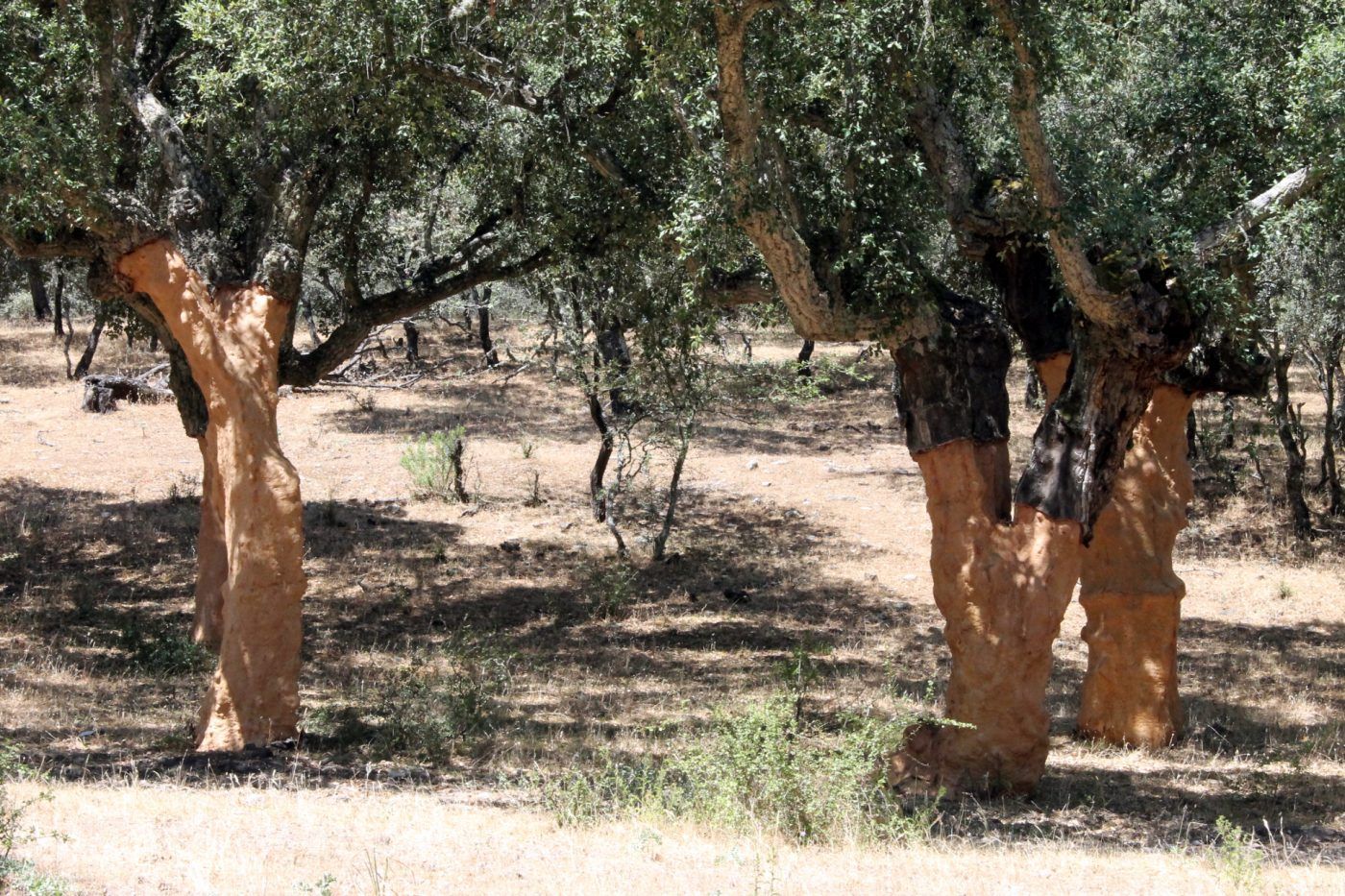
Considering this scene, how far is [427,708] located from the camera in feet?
32.3

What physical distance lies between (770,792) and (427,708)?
3.85 m

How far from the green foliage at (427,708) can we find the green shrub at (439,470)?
603 cm

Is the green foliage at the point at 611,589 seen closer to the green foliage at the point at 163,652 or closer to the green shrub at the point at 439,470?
the green shrub at the point at 439,470

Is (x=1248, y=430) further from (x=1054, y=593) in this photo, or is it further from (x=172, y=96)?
(x=172, y=96)

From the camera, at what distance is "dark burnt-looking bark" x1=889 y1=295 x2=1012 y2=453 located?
8.23 meters

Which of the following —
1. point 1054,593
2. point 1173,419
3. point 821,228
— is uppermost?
point 821,228

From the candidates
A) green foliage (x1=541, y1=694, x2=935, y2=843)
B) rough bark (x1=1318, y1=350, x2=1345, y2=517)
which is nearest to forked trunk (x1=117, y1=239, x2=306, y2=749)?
green foliage (x1=541, y1=694, x2=935, y2=843)

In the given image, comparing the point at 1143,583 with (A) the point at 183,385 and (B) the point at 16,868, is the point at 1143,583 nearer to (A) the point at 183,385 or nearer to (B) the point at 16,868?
(B) the point at 16,868

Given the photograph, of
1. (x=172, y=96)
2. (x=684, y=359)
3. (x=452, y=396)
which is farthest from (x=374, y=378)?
(x=684, y=359)

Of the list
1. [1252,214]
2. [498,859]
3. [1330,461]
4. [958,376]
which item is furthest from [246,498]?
[1330,461]

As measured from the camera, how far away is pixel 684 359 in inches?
439

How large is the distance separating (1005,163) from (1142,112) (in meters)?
1.17

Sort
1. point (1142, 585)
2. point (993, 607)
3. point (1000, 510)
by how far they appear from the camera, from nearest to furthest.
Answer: point (993, 607) < point (1000, 510) < point (1142, 585)

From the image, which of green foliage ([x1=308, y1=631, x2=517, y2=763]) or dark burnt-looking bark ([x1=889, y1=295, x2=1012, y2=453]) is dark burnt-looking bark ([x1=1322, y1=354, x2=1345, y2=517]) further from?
green foliage ([x1=308, y1=631, x2=517, y2=763])
